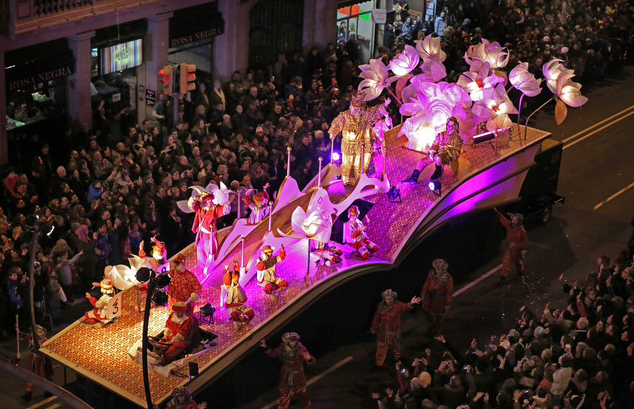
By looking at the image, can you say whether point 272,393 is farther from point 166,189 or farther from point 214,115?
point 214,115

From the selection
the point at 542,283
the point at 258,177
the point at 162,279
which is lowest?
the point at 542,283

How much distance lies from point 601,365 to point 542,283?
226 inches

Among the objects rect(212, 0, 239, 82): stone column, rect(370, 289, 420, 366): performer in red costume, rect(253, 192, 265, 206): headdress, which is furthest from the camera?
rect(212, 0, 239, 82): stone column

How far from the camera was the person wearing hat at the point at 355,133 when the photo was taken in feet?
80.6

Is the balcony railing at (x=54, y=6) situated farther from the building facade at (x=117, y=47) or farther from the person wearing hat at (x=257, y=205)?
the person wearing hat at (x=257, y=205)

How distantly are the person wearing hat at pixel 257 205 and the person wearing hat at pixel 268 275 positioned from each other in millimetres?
905

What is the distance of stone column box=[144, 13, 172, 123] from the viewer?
30.8 meters

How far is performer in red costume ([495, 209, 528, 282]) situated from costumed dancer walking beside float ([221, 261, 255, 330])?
23.2 ft

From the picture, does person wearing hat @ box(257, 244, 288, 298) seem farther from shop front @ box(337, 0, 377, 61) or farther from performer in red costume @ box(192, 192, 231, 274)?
shop front @ box(337, 0, 377, 61)

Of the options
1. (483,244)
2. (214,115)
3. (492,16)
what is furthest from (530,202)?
(492,16)

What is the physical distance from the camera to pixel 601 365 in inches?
841

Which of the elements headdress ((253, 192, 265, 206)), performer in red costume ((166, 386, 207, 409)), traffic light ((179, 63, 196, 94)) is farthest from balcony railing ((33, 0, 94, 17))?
performer in red costume ((166, 386, 207, 409))

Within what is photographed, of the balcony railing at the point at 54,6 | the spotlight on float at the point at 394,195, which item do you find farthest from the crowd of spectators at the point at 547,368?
the balcony railing at the point at 54,6

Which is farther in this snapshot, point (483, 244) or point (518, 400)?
point (483, 244)
